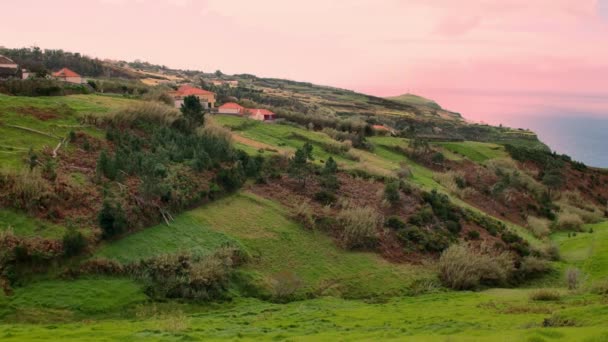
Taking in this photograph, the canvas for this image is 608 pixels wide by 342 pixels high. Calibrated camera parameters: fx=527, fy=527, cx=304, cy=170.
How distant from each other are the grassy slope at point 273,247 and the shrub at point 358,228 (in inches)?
40.3

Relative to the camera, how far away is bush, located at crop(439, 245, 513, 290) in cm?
3247

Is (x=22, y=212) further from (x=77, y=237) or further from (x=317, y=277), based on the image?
(x=317, y=277)

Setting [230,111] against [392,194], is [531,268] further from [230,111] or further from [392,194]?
[230,111]

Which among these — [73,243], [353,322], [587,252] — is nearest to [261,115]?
[587,252]

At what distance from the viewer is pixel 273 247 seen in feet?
107

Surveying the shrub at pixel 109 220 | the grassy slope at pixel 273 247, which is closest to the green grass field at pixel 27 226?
the shrub at pixel 109 220

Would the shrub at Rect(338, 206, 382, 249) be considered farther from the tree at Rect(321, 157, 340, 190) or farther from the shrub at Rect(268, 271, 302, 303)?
the shrub at Rect(268, 271, 302, 303)

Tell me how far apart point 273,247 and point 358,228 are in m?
6.30

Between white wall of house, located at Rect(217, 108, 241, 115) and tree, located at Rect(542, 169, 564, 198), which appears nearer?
tree, located at Rect(542, 169, 564, 198)

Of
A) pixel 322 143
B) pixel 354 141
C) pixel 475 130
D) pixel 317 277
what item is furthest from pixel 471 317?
pixel 475 130

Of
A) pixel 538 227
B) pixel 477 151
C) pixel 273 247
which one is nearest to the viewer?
pixel 273 247

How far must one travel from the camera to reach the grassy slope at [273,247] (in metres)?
29.0

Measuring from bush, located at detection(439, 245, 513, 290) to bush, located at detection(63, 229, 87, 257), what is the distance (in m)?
21.1

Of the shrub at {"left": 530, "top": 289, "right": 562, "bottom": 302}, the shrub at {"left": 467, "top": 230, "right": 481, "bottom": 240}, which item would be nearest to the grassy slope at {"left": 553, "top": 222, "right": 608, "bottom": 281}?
the shrub at {"left": 530, "top": 289, "right": 562, "bottom": 302}
